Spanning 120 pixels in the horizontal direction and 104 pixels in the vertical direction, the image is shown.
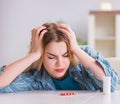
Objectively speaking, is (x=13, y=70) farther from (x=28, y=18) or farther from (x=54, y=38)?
(x=28, y=18)

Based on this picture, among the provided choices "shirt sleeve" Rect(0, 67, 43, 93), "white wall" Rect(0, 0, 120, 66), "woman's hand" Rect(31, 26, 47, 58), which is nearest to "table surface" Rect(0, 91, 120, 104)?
"shirt sleeve" Rect(0, 67, 43, 93)

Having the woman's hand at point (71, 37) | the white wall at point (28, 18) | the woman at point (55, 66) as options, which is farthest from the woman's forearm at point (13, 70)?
the white wall at point (28, 18)

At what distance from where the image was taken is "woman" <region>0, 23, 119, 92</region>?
5.15 ft

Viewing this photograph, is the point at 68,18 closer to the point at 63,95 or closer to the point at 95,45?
the point at 95,45

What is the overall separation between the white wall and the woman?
9.48 ft

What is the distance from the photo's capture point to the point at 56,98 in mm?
1426

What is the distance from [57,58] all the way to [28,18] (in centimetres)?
315

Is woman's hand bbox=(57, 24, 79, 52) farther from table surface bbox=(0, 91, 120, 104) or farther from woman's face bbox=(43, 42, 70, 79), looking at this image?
table surface bbox=(0, 91, 120, 104)

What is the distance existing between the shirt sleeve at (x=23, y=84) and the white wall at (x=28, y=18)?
290cm

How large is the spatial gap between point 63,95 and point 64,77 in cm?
17

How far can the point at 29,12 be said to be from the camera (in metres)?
4.64

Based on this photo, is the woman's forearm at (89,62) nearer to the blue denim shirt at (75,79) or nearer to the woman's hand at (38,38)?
the blue denim shirt at (75,79)

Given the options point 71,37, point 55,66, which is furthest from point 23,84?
point 71,37

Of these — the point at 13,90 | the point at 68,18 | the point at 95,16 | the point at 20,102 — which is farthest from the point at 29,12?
A: the point at 20,102
